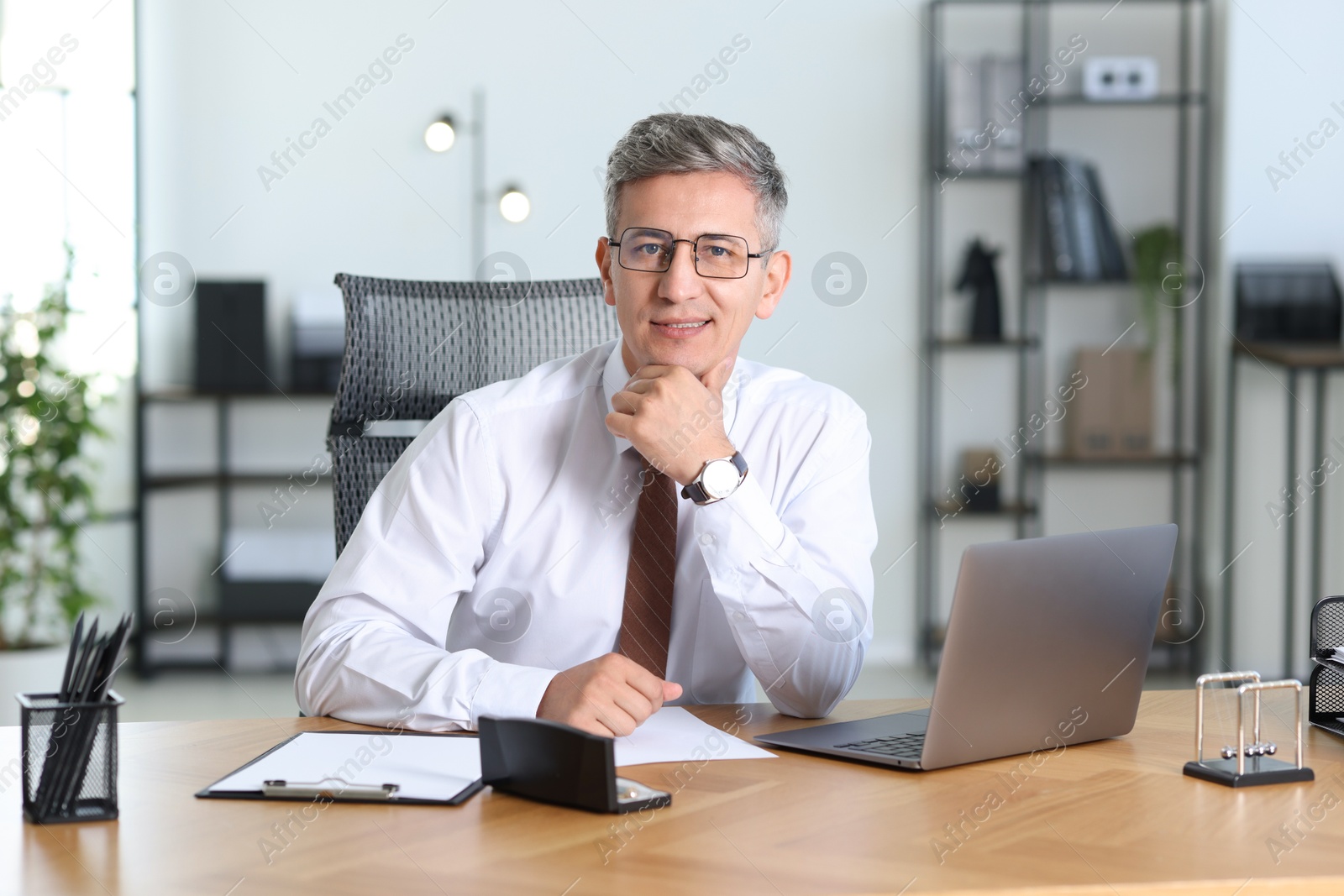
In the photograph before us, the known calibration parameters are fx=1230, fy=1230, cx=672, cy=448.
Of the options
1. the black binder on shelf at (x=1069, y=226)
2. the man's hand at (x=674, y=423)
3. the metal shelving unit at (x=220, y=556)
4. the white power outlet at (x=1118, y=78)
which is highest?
the white power outlet at (x=1118, y=78)

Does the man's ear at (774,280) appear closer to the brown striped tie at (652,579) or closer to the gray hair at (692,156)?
the gray hair at (692,156)

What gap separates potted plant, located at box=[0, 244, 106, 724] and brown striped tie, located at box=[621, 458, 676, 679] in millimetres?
2442

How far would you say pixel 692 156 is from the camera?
143cm

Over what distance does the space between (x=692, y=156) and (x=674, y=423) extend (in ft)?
1.03

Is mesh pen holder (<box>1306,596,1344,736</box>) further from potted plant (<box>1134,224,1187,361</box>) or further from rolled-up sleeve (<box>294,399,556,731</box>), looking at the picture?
potted plant (<box>1134,224,1187,361</box>)

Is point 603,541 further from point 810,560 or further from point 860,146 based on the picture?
point 860,146

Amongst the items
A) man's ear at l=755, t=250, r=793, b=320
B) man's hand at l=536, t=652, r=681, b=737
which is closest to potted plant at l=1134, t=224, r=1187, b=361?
man's ear at l=755, t=250, r=793, b=320

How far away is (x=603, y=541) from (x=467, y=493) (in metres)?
0.17

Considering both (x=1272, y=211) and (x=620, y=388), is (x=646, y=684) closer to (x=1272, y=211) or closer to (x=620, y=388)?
(x=620, y=388)

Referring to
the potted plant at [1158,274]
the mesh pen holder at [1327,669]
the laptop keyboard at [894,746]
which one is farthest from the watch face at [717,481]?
the potted plant at [1158,274]

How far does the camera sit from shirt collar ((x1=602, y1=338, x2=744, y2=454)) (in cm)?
154

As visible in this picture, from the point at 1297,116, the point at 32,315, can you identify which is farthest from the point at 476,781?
the point at 1297,116

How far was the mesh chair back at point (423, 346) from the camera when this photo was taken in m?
1.65

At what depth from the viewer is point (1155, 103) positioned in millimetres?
4000
